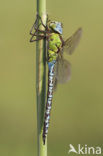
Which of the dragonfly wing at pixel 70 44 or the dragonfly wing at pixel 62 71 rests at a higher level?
the dragonfly wing at pixel 70 44

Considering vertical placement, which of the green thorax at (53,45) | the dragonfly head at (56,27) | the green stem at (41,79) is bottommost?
the green stem at (41,79)

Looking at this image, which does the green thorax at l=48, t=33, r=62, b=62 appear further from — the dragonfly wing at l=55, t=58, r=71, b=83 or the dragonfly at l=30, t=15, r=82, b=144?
the dragonfly wing at l=55, t=58, r=71, b=83

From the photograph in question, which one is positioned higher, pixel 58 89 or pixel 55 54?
pixel 55 54

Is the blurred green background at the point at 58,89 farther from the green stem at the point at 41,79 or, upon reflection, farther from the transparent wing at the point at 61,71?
the green stem at the point at 41,79

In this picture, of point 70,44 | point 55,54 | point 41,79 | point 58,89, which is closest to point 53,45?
point 55,54

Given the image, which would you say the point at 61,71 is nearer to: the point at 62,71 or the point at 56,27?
the point at 62,71

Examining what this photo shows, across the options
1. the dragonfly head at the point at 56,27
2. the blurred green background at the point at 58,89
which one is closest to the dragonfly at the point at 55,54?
the dragonfly head at the point at 56,27
